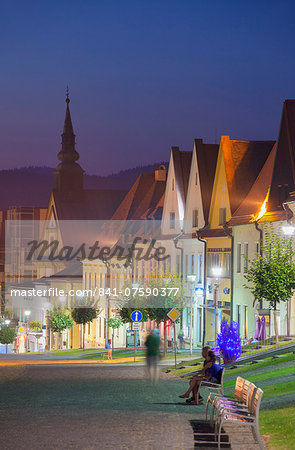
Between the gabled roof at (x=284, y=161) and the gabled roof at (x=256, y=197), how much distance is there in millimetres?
1924

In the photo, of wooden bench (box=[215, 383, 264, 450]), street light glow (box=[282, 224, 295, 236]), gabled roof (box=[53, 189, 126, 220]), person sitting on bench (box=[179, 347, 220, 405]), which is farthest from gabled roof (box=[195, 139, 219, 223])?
gabled roof (box=[53, 189, 126, 220])

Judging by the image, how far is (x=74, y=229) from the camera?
4926 inches

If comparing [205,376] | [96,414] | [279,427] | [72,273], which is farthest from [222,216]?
[72,273]

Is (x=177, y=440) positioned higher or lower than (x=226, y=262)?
lower

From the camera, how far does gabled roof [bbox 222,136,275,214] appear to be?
54.8m

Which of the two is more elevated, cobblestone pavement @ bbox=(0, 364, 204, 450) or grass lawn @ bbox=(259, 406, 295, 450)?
grass lawn @ bbox=(259, 406, 295, 450)

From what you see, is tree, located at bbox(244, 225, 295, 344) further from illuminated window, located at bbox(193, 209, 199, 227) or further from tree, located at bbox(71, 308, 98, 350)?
tree, located at bbox(71, 308, 98, 350)

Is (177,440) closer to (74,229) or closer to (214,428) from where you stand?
(214,428)

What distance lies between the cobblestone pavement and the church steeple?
116592 mm

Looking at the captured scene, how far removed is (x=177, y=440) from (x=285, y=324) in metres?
29.7

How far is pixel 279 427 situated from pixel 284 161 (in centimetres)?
3295

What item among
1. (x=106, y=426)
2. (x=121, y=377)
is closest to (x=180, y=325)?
(x=121, y=377)

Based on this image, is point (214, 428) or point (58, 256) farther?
point (58, 256)

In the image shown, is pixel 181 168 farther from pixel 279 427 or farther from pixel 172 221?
pixel 279 427
